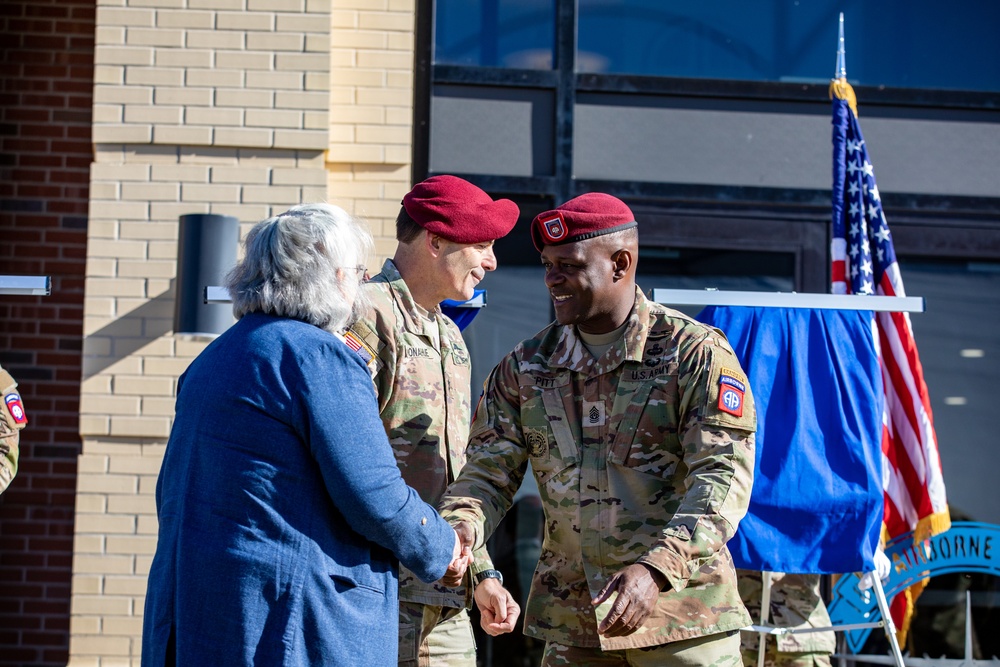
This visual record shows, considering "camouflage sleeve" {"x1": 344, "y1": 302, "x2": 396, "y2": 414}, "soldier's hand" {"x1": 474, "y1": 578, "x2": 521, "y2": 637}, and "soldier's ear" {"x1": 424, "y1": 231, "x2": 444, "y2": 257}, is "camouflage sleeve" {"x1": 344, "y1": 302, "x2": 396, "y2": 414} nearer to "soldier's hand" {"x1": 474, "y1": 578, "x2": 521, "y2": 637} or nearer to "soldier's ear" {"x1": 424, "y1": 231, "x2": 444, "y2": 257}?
"soldier's ear" {"x1": 424, "y1": 231, "x2": 444, "y2": 257}

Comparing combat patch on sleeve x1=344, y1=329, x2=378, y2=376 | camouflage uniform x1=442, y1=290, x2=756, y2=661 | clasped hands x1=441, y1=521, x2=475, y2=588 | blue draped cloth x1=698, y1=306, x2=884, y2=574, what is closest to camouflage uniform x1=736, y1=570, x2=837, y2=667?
blue draped cloth x1=698, y1=306, x2=884, y2=574

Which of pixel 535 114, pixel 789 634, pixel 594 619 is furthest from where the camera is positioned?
pixel 535 114

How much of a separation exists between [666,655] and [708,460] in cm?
50

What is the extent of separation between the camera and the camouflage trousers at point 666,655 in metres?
2.78

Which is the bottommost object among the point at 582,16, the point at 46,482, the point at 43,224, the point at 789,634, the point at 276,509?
the point at 789,634

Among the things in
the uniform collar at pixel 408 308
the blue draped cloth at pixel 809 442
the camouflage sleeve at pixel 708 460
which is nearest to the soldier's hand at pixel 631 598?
the camouflage sleeve at pixel 708 460

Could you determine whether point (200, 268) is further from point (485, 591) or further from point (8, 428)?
point (485, 591)

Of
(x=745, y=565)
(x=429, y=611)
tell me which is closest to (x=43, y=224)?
(x=429, y=611)

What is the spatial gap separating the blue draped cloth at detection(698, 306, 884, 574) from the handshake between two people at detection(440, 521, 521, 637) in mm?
1232

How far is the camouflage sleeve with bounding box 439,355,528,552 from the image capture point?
2898 mm

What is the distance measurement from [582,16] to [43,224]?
111 inches

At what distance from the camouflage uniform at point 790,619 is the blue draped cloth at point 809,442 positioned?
53 centimetres

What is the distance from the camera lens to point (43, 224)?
547cm

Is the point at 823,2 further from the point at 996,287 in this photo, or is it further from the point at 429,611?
the point at 429,611
